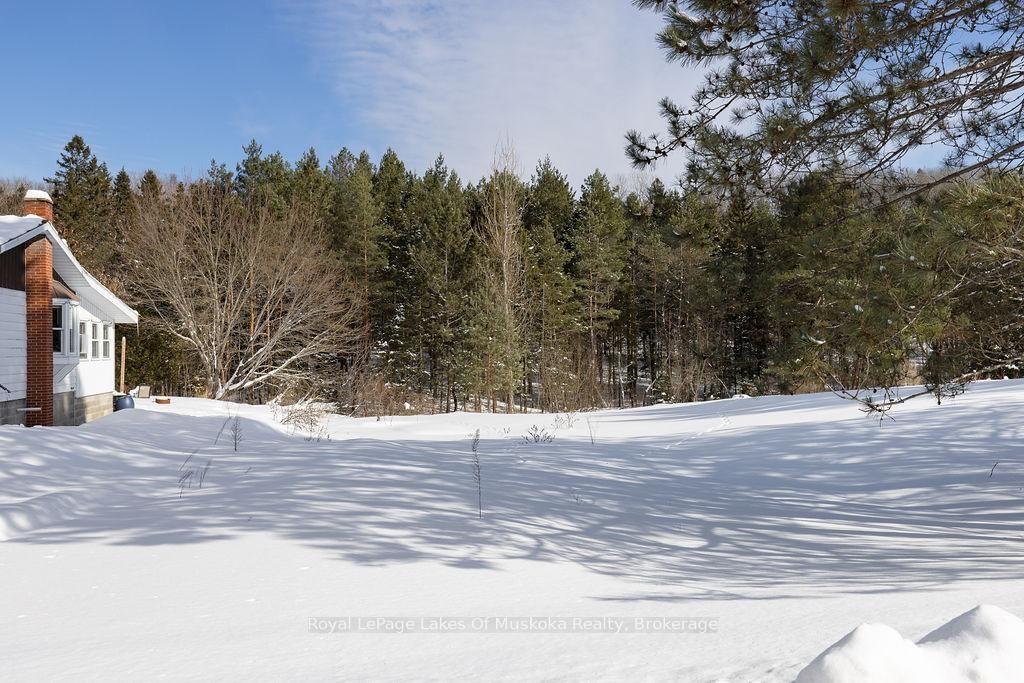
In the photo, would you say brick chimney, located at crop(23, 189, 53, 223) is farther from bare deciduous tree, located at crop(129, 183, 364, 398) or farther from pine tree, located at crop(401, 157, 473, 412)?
pine tree, located at crop(401, 157, 473, 412)

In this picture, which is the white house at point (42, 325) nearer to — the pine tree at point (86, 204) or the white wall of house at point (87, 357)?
the white wall of house at point (87, 357)

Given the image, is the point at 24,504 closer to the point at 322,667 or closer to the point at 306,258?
the point at 322,667

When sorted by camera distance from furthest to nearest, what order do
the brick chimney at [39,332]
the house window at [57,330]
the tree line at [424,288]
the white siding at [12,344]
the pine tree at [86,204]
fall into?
the pine tree at [86,204], the tree line at [424,288], the house window at [57,330], the brick chimney at [39,332], the white siding at [12,344]

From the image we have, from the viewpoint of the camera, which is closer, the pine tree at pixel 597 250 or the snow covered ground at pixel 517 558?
the snow covered ground at pixel 517 558

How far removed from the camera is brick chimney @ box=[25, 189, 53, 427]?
14016mm

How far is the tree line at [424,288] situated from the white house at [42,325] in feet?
23.7

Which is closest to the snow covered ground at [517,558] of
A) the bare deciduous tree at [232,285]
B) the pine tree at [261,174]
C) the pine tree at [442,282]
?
the bare deciduous tree at [232,285]

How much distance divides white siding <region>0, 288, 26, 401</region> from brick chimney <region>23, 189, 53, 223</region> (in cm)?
204

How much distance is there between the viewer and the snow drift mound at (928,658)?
5.54 feet

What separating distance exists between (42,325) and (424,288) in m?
16.9

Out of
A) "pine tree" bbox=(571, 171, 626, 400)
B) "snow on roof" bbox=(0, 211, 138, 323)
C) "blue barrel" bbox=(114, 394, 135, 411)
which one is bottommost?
"blue barrel" bbox=(114, 394, 135, 411)

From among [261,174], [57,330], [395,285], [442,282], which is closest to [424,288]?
[442,282]

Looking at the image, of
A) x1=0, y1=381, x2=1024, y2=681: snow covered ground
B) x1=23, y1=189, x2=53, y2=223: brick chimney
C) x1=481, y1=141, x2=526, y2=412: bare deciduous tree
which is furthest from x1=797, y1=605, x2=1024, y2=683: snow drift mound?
x1=481, y1=141, x2=526, y2=412: bare deciduous tree

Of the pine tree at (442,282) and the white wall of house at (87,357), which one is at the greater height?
the pine tree at (442,282)
